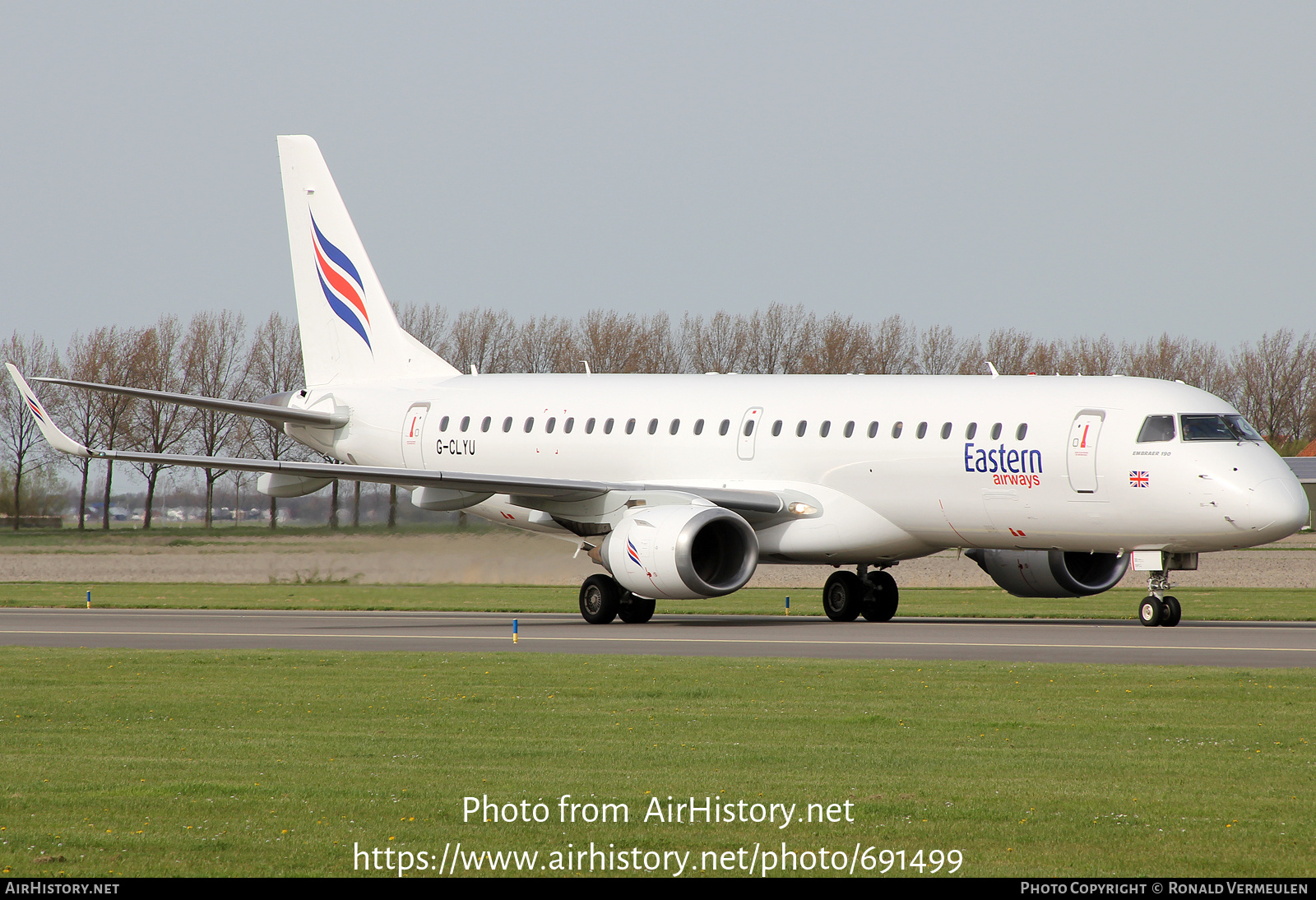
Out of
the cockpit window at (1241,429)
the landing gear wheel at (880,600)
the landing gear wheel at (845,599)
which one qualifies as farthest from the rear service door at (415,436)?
the cockpit window at (1241,429)

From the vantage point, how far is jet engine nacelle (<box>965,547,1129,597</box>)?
28406 millimetres

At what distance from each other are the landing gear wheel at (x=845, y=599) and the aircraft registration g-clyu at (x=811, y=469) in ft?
0.14

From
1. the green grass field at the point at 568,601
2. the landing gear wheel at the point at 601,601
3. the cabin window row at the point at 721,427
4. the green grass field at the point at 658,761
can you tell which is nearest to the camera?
the green grass field at the point at 658,761

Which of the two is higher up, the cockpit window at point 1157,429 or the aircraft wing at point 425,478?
the cockpit window at point 1157,429

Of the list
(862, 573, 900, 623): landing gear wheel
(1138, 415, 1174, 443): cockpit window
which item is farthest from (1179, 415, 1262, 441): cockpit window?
(862, 573, 900, 623): landing gear wheel

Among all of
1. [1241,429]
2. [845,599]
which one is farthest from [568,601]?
[1241,429]

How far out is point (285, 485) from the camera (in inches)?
1233

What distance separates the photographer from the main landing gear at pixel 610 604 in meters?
27.9

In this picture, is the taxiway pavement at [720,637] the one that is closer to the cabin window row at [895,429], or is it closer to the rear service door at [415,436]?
the cabin window row at [895,429]

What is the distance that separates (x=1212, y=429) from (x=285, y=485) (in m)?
16.3

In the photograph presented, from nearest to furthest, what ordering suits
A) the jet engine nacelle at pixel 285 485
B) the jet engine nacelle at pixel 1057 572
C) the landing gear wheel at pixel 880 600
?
the jet engine nacelle at pixel 1057 572 < the landing gear wheel at pixel 880 600 < the jet engine nacelle at pixel 285 485

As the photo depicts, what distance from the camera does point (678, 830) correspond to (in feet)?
28.9

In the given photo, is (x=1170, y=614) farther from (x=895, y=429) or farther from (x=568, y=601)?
(x=568, y=601)

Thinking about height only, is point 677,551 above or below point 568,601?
above
